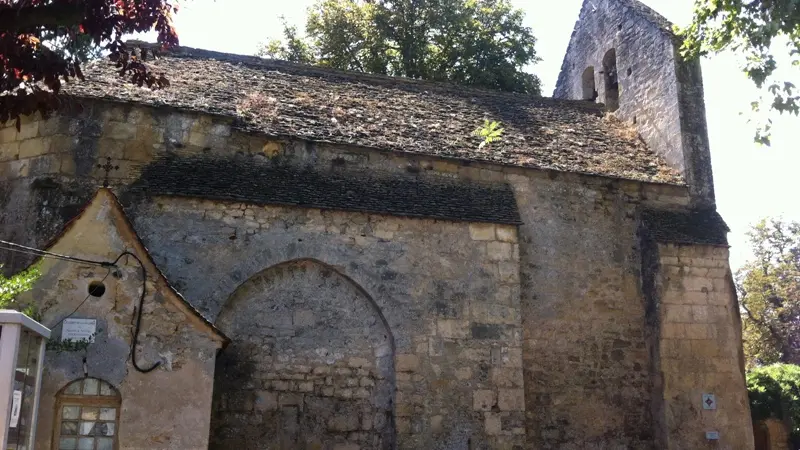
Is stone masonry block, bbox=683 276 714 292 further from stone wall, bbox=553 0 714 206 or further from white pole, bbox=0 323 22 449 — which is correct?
white pole, bbox=0 323 22 449

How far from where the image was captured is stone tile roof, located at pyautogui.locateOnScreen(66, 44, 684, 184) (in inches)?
475

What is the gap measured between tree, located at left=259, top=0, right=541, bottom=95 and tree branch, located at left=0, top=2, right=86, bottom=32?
16574 mm

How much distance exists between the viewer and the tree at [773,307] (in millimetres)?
27297

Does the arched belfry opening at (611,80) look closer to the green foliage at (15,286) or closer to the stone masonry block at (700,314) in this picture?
the stone masonry block at (700,314)

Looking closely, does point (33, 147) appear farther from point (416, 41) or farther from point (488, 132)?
point (416, 41)

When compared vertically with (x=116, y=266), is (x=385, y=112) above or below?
above

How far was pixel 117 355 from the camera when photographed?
807cm

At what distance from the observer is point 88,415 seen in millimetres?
7945

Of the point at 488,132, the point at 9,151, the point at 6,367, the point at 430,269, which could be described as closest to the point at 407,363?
the point at 430,269

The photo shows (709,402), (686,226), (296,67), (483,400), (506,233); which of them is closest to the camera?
(483,400)

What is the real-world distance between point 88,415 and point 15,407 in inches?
80.9

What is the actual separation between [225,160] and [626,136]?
26.8 ft

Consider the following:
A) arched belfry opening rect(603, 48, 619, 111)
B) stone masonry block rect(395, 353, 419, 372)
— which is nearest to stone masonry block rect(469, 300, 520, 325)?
stone masonry block rect(395, 353, 419, 372)

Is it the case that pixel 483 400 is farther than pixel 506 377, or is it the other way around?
pixel 506 377
